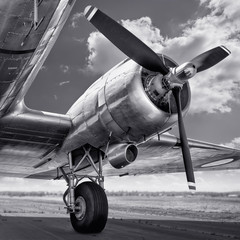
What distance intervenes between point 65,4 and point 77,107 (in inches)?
123

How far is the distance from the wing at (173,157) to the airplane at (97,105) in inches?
74.7

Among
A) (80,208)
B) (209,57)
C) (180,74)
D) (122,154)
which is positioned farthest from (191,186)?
(209,57)

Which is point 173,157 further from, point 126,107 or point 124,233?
point 126,107

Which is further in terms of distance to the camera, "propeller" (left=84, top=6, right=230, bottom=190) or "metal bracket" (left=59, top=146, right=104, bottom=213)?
"metal bracket" (left=59, top=146, right=104, bottom=213)

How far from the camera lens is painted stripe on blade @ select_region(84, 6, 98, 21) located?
569 centimetres

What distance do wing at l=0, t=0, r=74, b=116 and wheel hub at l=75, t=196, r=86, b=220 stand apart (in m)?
2.88

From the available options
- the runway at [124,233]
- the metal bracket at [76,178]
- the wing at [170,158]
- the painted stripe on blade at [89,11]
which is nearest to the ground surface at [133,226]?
the runway at [124,233]

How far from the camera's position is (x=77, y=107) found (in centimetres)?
734

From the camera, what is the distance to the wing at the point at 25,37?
4.31 m

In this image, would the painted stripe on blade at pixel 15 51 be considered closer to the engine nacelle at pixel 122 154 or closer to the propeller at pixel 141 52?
the propeller at pixel 141 52

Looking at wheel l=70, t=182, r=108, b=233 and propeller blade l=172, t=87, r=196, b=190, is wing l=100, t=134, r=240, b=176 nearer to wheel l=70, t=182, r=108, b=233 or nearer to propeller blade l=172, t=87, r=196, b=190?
propeller blade l=172, t=87, r=196, b=190

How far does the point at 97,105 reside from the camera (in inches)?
264

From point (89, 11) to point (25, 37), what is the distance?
1538 mm

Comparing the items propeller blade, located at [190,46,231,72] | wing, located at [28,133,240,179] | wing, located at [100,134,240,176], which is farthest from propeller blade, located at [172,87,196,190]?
wing, located at [100,134,240,176]
